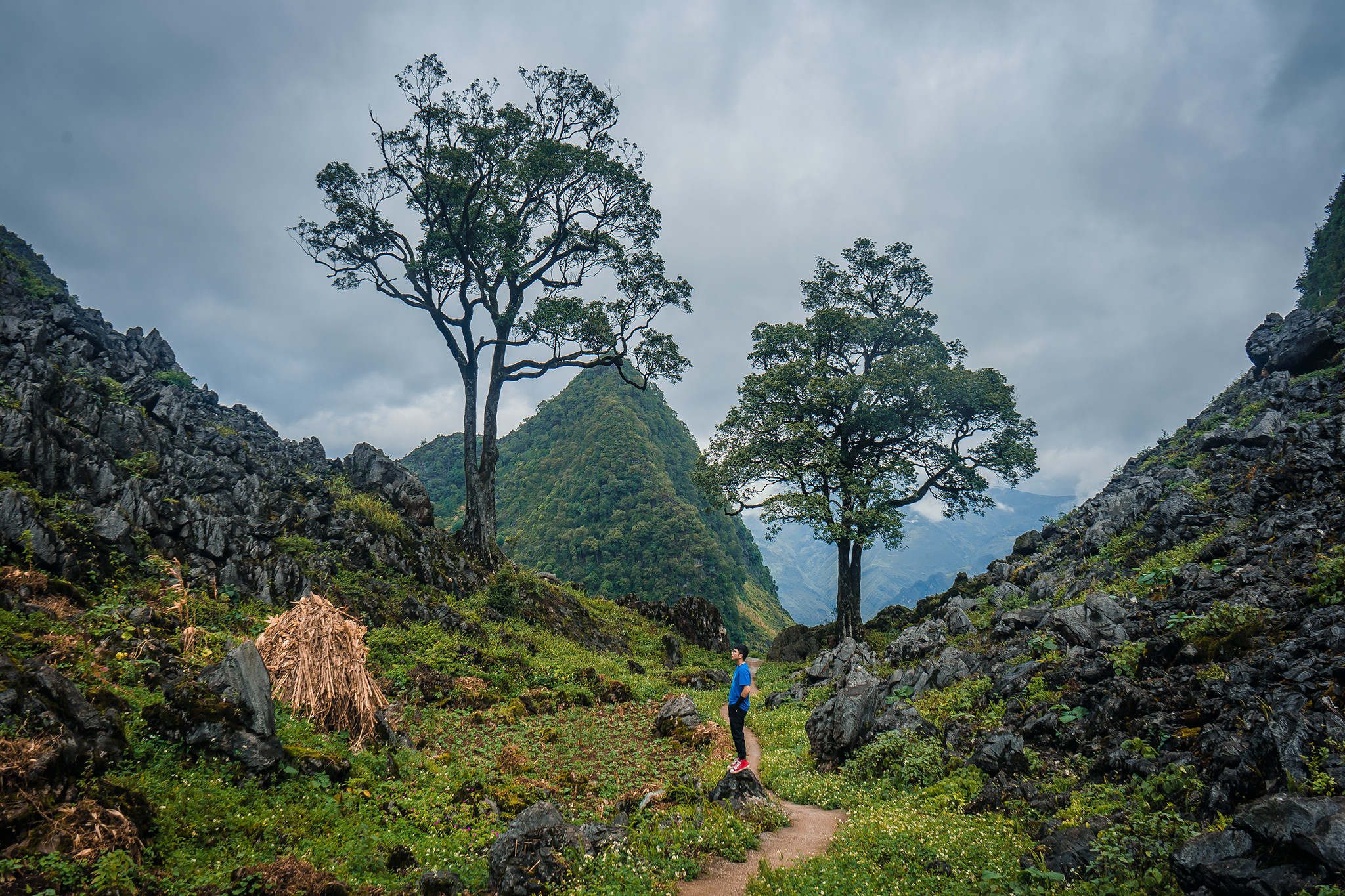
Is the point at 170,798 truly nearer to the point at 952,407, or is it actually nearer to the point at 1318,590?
the point at 1318,590

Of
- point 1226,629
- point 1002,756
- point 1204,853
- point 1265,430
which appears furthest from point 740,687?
point 1265,430

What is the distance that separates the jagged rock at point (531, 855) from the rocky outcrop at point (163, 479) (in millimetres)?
10463

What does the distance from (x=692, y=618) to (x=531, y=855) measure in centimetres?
2715

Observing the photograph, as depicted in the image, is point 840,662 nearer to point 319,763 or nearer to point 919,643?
point 919,643

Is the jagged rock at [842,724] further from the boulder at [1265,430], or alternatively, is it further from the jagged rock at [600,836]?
the boulder at [1265,430]

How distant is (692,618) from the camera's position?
33031mm

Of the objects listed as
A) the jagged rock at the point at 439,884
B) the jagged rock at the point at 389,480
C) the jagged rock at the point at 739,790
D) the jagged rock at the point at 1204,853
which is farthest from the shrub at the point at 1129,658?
the jagged rock at the point at 389,480

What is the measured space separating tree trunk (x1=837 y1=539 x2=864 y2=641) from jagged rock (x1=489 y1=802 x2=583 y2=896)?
22976 mm

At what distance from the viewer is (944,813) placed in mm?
8000

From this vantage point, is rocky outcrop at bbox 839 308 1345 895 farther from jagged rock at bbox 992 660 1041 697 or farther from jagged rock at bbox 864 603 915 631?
jagged rock at bbox 864 603 915 631

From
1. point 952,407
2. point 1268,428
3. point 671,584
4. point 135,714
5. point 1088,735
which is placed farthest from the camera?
point 671,584

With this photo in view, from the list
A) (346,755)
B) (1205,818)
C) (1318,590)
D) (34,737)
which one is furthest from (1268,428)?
(34,737)

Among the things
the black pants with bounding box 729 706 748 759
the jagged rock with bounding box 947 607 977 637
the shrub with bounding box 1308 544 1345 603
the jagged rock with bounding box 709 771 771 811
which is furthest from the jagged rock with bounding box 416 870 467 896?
the jagged rock with bounding box 947 607 977 637

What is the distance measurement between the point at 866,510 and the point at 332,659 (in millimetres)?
22262
